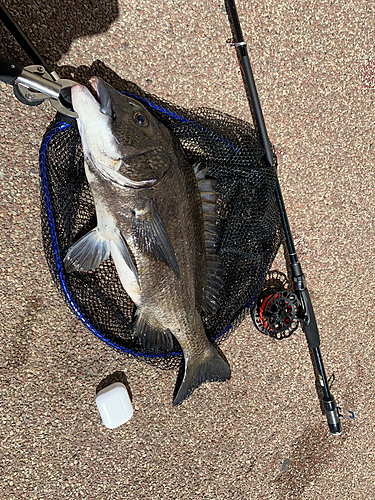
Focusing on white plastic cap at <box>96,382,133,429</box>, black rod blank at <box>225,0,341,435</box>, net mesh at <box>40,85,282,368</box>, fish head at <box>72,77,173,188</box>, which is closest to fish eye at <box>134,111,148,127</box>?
fish head at <box>72,77,173,188</box>

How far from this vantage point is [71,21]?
6.27 feet

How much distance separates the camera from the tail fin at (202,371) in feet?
6.78

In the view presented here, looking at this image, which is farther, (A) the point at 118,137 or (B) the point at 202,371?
(B) the point at 202,371

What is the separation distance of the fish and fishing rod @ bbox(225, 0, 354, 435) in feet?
1.81

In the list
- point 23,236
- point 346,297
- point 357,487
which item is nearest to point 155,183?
point 23,236

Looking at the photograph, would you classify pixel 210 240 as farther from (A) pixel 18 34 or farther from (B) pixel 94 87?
(A) pixel 18 34

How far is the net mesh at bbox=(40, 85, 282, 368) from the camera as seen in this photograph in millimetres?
1839

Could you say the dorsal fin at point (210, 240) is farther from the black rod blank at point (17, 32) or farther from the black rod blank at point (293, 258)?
the black rod blank at point (17, 32)

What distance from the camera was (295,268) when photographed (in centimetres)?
234

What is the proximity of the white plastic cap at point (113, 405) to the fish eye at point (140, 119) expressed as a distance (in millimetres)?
1533

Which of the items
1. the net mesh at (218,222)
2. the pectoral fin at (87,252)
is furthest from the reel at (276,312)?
the pectoral fin at (87,252)

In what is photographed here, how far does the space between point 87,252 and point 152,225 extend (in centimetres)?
40

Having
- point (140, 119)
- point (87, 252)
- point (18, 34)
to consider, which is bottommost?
point (87, 252)

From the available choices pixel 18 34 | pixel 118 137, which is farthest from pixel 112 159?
pixel 18 34
